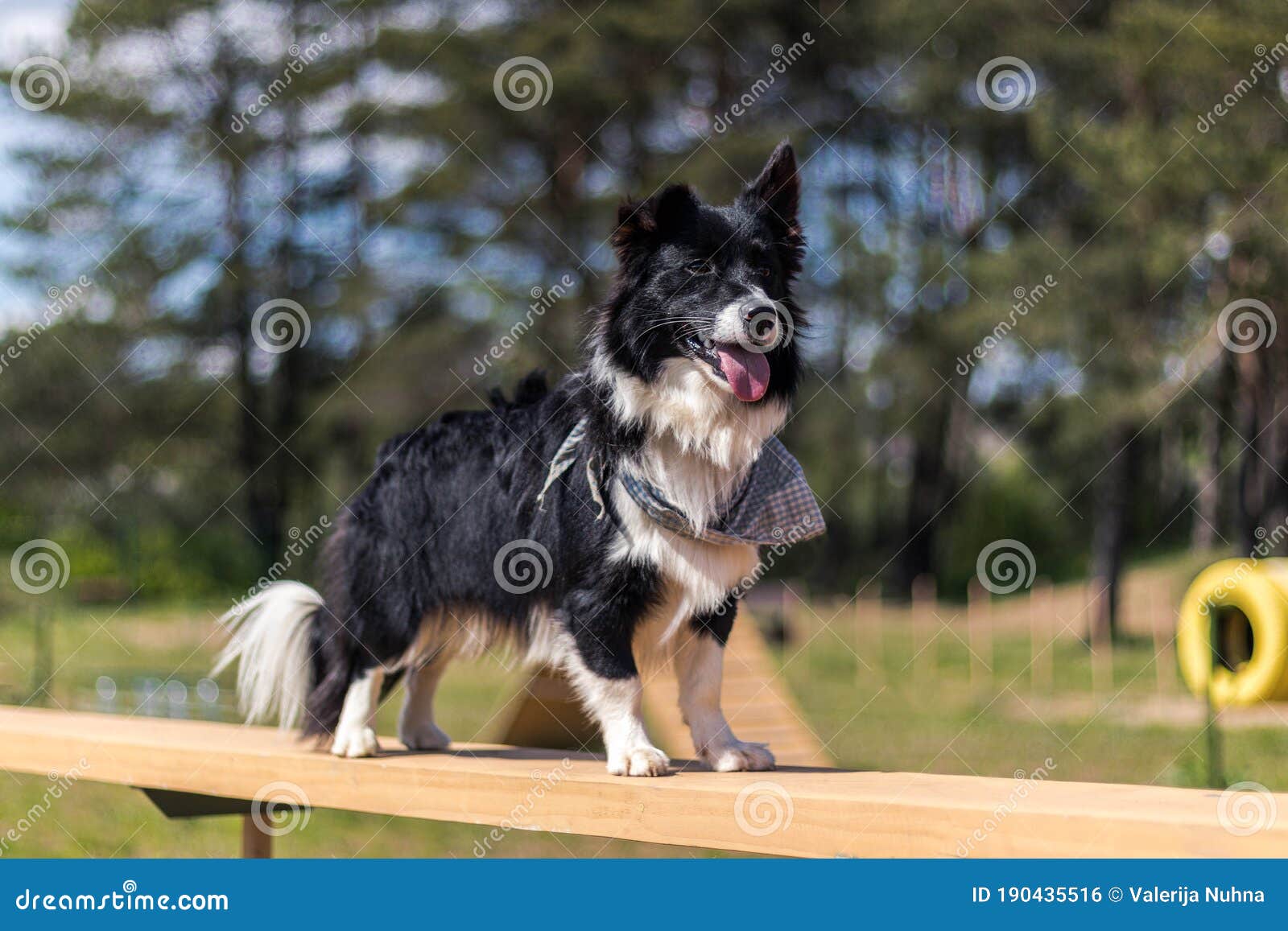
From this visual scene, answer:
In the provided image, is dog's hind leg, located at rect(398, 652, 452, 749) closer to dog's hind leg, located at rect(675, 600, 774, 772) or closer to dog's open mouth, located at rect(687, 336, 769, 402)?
dog's hind leg, located at rect(675, 600, 774, 772)

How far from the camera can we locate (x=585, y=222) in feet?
51.2

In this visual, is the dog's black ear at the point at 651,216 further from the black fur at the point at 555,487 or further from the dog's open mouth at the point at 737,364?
the dog's open mouth at the point at 737,364

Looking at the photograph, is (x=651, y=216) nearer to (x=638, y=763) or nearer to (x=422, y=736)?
(x=638, y=763)

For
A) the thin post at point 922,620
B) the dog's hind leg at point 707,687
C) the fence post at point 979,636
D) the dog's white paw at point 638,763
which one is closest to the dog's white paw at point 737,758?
the dog's hind leg at point 707,687

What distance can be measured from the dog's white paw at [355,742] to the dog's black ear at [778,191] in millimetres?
1777

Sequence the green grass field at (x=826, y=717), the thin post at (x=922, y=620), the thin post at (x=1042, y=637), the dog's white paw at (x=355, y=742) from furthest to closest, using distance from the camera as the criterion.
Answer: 1. the thin post at (x=922, y=620)
2. the thin post at (x=1042, y=637)
3. the green grass field at (x=826, y=717)
4. the dog's white paw at (x=355, y=742)

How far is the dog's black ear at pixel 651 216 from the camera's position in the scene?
2.90 meters

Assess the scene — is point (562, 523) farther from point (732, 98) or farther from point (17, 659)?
point (732, 98)

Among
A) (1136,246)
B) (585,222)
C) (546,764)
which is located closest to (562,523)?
(546,764)

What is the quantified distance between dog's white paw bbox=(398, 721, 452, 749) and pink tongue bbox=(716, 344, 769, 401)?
1555mm

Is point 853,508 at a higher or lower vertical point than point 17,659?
higher

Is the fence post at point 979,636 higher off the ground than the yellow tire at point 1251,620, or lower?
higher

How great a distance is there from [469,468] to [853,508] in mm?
18463

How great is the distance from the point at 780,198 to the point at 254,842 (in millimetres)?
2866
